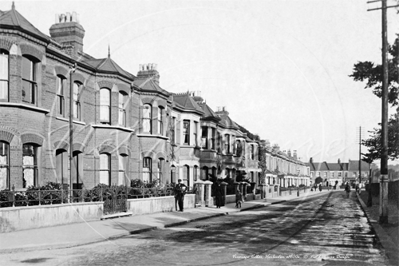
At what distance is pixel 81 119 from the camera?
73.9 feet

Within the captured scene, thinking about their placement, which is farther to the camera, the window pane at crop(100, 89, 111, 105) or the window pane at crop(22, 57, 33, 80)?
the window pane at crop(100, 89, 111, 105)

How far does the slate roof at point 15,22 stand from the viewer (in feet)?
55.3

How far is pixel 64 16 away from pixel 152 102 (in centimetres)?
748

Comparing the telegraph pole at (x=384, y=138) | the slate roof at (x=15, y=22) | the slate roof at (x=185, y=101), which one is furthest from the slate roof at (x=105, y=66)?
the telegraph pole at (x=384, y=138)

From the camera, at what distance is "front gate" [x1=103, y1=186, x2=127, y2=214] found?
65.9 feet

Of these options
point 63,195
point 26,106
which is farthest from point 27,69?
point 63,195

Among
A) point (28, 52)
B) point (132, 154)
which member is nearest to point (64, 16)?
point (28, 52)

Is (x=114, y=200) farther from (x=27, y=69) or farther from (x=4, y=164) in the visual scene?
(x=27, y=69)

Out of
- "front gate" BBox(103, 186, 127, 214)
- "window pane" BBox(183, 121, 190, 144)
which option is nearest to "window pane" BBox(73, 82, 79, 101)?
"front gate" BBox(103, 186, 127, 214)

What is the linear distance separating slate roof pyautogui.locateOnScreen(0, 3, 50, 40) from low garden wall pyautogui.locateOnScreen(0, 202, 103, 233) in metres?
6.82

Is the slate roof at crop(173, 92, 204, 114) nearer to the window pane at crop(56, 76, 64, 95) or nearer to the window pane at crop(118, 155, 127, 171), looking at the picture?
the window pane at crop(118, 155, 127, 171)

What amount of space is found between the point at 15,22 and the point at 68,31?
6.57m

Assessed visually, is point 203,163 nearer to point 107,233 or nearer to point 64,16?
point 64,16

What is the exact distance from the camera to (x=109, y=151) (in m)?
23.8
